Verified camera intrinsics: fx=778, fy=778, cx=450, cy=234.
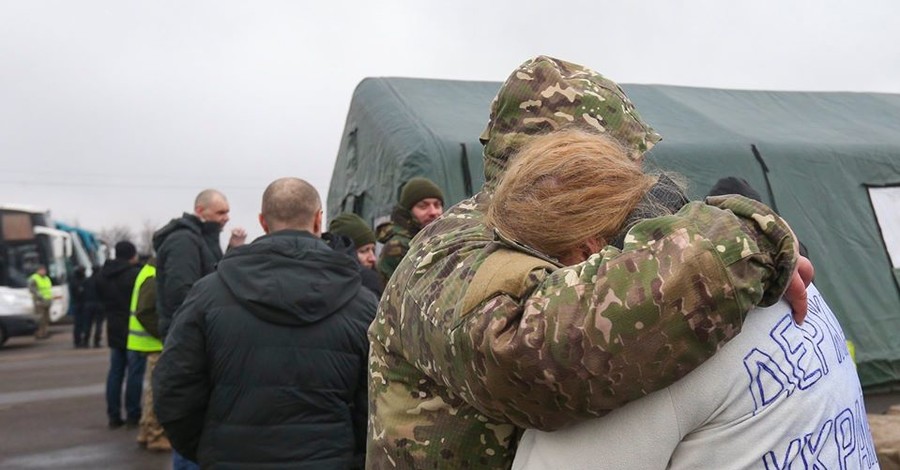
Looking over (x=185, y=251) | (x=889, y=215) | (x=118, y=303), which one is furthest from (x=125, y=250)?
(x=889, y=215)

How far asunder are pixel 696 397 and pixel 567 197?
1.11 feet

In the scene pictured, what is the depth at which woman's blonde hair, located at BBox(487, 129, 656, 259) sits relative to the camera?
1.17 metres

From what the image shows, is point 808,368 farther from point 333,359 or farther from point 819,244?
point 819,244

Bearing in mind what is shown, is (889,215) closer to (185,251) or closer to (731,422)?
(185,251)

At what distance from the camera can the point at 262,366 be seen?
8.97 feet

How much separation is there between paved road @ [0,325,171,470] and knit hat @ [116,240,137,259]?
69.8 inches

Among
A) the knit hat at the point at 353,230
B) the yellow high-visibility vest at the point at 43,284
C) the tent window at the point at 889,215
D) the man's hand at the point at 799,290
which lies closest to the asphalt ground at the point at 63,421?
the tent window at the point at 889,215

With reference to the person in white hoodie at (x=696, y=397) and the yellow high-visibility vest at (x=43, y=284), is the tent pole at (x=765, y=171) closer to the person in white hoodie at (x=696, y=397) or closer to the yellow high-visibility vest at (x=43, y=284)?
the person in white hoodie at (x=696, y=397)

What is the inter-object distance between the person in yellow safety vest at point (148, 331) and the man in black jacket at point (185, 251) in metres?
0.51

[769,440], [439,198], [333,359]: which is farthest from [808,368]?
[439,198]

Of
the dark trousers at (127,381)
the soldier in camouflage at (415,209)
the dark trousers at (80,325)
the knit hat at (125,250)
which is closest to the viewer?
the soldier in camouflage at (415,209)

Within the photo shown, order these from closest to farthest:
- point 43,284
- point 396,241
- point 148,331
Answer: point 396,241 → point 148,331 → point 43,284

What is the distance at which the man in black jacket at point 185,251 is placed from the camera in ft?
16.6

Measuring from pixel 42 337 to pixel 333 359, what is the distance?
20829 mm
